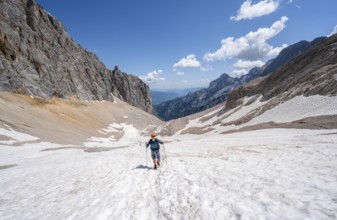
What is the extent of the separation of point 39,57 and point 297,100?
11860 cm

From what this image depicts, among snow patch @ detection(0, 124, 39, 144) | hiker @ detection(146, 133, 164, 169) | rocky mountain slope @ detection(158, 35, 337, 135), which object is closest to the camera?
hiker @ detection(146, 133, 164, 169)

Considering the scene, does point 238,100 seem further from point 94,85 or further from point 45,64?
point 94,85

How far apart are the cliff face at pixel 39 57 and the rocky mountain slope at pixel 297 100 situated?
71.3 m

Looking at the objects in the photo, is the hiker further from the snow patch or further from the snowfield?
the snow patch

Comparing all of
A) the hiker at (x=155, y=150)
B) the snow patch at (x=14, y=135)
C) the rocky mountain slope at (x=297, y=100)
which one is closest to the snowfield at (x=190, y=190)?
the hiker at (x=155, y=150)

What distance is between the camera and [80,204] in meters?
10.4

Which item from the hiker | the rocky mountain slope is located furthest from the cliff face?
the hiker

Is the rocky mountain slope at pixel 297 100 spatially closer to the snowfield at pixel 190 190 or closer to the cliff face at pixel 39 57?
the snowfield at pixel 190 190

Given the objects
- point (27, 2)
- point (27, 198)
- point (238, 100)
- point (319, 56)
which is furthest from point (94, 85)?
point (27, 198)

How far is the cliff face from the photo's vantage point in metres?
93.2

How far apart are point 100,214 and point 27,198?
6.06 m

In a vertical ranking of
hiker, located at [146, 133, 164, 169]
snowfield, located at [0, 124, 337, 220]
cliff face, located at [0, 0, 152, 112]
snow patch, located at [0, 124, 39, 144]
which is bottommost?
snowfield, located at [0, 124, 337, 220]

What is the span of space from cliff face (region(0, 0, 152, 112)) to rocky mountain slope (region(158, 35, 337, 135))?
71.3 m

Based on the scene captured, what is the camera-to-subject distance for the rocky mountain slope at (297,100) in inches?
1414
